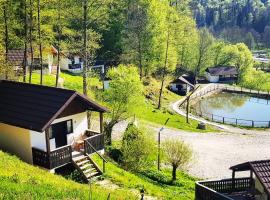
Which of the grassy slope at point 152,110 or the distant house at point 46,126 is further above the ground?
the distant house at point 46,126

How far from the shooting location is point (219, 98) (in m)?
80.2

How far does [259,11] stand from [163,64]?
13967cm

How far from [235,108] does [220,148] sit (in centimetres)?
3516

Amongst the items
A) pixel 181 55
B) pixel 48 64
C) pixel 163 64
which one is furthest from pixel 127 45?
pixel 181 55

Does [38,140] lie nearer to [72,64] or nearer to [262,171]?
[262,171]

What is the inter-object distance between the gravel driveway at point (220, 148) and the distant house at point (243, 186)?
28.7 ft

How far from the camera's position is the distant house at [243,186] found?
18484mm

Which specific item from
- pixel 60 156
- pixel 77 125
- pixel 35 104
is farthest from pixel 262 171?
pixel 35 104

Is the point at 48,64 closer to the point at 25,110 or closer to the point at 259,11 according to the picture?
the point at 25,110

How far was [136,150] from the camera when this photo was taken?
92.2 feet

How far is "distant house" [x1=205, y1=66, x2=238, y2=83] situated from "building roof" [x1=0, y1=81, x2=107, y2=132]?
70.5 m

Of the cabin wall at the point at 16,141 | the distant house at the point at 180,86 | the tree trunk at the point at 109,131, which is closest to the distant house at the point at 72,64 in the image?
the distant house at the point at 180,86

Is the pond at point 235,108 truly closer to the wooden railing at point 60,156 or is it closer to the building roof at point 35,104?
the building roof at point 35,104

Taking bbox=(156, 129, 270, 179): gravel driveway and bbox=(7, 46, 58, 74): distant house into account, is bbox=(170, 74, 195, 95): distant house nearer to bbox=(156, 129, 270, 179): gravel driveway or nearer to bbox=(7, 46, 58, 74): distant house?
bbox=(7, 46, 58, 74): distant house
